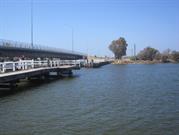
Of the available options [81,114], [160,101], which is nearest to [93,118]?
[81,114]

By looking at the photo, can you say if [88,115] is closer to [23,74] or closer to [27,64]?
[23,74]

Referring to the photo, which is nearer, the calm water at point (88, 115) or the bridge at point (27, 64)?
the calm water at point (88, 115)

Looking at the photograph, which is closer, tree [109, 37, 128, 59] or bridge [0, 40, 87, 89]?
bridge [0, 40, 87, 89]

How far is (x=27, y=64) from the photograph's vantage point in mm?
37312

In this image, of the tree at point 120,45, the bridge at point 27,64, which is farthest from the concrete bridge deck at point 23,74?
the tree at point 120,45

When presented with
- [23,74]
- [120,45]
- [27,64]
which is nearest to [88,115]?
[23,74]

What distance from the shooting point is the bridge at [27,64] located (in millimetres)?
28719

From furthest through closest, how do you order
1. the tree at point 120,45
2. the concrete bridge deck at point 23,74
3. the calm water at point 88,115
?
the tree at point 120,45
the concrete bridge deck at point 23,74
the calm water at point 88,115

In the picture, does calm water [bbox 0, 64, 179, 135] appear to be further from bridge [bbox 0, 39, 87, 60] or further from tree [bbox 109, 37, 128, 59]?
tree [bbox 109, 37, 128, 59]

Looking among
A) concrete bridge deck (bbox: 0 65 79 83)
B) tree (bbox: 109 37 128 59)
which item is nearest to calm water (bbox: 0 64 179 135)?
concrete bridge deck (bbox: 0 65 79 83)

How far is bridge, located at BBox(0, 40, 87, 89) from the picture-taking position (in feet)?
94.2

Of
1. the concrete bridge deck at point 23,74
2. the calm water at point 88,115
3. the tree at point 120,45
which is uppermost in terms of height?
the tree at point 120,45

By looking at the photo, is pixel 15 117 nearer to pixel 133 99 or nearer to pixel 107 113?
pixel 107 113

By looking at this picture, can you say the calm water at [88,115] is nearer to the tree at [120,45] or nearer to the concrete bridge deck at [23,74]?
the concrete bridge deck at [23,74]
